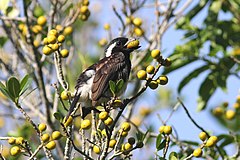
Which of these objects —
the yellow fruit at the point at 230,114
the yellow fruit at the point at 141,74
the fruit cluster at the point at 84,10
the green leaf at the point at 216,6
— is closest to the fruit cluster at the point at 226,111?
the yellow fruit at the point at 230,114

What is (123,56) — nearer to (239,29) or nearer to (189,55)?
(189,55)

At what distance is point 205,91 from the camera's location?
512cm

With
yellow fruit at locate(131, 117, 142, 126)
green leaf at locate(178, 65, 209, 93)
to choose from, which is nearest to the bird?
green leaf at locate(178, 65, 209, 93)

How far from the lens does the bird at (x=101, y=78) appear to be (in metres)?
3.58

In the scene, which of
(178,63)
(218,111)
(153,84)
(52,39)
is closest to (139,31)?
(178,63)

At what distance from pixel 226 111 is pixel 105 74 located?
1709mm

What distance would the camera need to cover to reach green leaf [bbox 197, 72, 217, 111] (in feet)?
16.7

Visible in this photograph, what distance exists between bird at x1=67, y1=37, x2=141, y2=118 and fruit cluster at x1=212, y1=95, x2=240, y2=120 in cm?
112

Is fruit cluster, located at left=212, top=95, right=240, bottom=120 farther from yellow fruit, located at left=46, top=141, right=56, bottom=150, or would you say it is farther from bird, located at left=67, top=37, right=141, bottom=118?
yellow fruit, located at left=46, top=141, right=56, bottom=150

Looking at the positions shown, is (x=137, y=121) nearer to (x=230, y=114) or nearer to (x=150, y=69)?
(x=230, y=114)

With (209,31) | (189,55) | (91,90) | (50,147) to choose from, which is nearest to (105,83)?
(91,90)

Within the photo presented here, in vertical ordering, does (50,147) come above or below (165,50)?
below

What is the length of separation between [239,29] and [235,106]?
0.79 meters

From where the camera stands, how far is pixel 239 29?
5.17 meters
